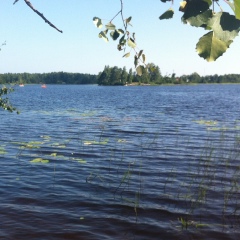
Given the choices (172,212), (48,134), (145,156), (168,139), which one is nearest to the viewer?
(172,212)

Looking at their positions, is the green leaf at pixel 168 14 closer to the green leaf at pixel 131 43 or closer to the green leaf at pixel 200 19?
the green leaf at pixel 200 19

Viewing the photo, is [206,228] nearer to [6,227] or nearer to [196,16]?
[6,227]

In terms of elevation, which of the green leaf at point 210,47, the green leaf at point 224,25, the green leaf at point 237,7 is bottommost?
the green leaf at point 210,47

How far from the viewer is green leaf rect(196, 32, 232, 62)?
3.55ft

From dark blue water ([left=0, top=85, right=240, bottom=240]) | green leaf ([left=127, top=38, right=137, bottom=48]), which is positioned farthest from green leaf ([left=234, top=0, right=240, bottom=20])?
dark blue water ([left=0, top=85, right=240, bottom=240])

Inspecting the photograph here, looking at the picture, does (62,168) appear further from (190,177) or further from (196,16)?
(196,16)

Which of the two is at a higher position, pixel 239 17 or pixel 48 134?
pixel 239 17

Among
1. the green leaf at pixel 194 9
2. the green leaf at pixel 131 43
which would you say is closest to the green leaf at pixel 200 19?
the green leaf at pixel 194 9

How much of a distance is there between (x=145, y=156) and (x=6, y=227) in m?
8.15

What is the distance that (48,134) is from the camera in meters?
22.2

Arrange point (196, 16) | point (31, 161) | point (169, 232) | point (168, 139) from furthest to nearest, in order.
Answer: point (168, 139), point (31, 161), point (169, 232), point (196, 16)

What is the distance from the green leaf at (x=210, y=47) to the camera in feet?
3.55

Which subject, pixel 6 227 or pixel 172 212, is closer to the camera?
pixel 6 227

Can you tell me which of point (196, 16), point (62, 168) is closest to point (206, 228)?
point (62, 168)
